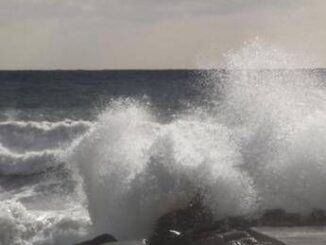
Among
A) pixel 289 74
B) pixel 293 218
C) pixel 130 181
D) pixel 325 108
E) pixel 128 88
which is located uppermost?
pixel 128 88

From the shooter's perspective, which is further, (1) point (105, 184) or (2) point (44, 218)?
(2) point (44, 218)

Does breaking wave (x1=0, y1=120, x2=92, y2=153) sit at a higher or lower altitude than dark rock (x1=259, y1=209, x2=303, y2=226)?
higher

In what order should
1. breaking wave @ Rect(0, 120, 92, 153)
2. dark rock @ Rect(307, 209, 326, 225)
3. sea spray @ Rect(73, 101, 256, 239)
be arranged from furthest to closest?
breaking wave @ Rect(0, 120, 92, 153) → sea spray @ Rect(73, 101, 256, 239) → dark rock @ Rect(307, 209, 326, 225)

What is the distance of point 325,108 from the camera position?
12562 millimetres

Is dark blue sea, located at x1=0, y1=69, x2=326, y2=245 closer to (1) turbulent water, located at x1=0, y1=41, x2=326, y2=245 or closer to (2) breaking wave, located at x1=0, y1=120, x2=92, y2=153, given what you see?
(1) turbulent water, located at x1=0, y1=41, x2=326, y2=245

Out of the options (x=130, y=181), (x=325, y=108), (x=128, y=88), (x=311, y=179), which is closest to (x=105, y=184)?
(x=130, y=181)

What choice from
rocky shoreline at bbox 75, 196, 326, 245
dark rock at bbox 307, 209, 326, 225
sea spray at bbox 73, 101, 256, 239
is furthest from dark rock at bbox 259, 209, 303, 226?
sea spray at bbox 73, 101, 256, 239

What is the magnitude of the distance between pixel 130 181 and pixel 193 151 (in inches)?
40.0

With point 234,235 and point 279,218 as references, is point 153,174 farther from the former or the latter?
point 234,235

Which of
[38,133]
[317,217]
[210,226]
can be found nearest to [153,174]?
[210,226]

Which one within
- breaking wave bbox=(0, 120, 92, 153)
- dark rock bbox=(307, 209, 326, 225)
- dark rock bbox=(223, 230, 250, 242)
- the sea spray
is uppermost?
breaking wave bbox=(0, 120, 92, 153)

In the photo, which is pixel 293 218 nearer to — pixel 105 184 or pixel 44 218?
pixel 105 184

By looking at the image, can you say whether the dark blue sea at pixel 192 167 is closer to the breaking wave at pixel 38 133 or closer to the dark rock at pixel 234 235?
the dark rock at pixel 234 235

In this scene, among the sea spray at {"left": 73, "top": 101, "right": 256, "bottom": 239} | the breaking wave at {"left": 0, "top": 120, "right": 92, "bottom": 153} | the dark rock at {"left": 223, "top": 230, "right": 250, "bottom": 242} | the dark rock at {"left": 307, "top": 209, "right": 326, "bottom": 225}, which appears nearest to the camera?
the dark rock at {"left": 223, "top": 230, "right": 250, "bottom": 242}
